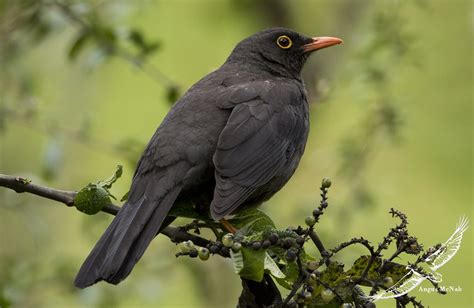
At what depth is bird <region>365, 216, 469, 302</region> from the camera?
3.25m

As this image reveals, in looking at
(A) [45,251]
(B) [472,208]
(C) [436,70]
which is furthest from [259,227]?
(B) [472,208]

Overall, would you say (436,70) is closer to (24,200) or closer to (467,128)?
(467,128)

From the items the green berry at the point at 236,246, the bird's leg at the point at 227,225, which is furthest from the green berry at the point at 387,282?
the bird's leg at the point at 227,225

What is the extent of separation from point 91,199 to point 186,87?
5733mm

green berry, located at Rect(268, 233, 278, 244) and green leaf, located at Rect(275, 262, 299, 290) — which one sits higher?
green berry, located at Rect(268, 233, 278, 244)

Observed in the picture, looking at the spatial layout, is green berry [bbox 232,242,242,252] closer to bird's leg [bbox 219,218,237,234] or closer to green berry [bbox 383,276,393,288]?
green berry [bbox 383,276,393,288]

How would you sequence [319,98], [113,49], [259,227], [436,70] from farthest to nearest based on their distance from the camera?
[436,70] < [319,98] < [113,49] < [259,227]

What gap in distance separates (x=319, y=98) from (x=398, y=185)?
3.63 meters

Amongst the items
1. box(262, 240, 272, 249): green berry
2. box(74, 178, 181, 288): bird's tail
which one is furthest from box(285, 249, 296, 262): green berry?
box(74, 178, 181, 288): bird's tail

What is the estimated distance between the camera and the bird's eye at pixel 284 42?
6436 millimetres

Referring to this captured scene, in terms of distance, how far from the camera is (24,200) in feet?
19.5

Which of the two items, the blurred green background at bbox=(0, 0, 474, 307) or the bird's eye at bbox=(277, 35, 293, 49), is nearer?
the blurred green background at bbox=(0, 0, 474, 307)

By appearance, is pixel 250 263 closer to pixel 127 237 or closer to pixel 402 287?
pixel 402 287

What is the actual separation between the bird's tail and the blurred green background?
465mm
